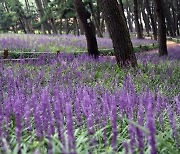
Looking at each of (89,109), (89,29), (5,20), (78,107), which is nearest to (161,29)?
(89,29)

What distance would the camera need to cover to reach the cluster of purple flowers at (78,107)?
2518 millimetres

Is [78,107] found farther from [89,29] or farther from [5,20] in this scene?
[5,20]

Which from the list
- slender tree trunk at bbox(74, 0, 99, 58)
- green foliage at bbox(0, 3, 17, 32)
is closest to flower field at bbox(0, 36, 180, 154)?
slender tree trunk at bbox(74, 0, 99, 58)

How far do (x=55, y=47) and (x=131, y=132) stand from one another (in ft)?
58.1

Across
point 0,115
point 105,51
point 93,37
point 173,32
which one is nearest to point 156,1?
point 93,37

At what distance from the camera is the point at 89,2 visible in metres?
30.4

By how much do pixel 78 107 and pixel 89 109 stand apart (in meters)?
0.28

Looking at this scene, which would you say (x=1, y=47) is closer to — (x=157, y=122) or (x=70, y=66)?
(x=70, y=66)

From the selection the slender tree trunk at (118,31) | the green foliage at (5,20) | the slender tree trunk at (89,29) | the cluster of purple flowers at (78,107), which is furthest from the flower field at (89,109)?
the green foliage at (5,20)

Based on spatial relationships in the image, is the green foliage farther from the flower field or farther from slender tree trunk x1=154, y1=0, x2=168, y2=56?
the flower field

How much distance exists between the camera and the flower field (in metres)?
2.59

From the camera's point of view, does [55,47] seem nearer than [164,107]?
No

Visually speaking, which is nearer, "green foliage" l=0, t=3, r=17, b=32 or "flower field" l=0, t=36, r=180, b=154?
"flower field" l=0, t=36, r=180, b=154

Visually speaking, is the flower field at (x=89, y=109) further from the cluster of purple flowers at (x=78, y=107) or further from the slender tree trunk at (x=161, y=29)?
the slender tree trunk at (x=161, y=29)
